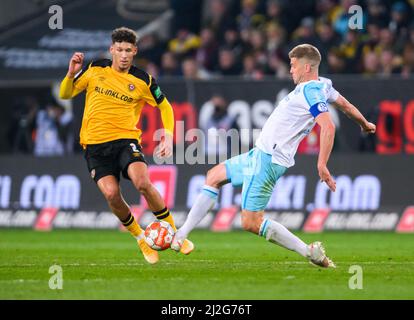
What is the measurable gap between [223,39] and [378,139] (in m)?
6.51

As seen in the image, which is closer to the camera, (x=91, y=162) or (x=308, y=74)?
(x=308, y=74)

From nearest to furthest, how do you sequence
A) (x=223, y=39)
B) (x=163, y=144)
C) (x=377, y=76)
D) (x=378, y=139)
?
(x=163, y=144), (x=378, y=139), (x=377, y=76), (x=223, y=39)

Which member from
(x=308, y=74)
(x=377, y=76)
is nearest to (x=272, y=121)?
(x=308, y=74)

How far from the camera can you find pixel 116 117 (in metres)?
13.0

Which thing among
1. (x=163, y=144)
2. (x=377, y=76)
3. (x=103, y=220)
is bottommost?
(x=103, y=220)

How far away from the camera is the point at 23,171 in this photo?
69.7 ft

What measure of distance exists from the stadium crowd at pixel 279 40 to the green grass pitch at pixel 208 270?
484cm

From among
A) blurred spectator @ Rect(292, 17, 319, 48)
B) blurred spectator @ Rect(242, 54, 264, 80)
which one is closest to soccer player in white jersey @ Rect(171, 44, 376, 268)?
blurred spectator @ Rect(292, 17, 319, 48)

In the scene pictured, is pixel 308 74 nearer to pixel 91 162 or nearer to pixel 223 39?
pixel 91 162

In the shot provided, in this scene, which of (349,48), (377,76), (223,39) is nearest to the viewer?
(377,76)

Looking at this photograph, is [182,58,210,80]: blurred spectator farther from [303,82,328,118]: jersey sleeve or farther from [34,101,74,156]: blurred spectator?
[303,82,328,118]: jersey sleeve

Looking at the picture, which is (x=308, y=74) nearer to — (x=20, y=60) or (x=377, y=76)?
(x=377, y=76)
